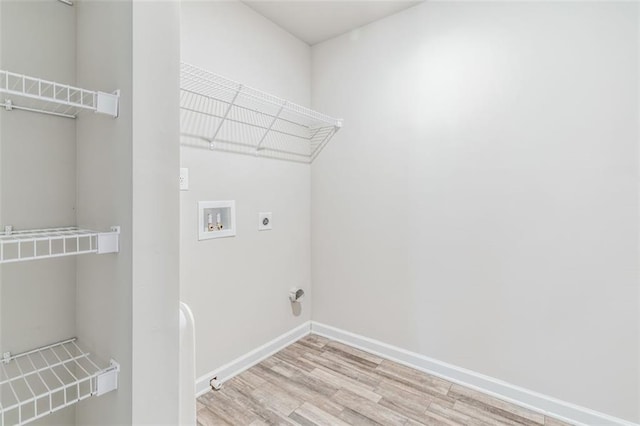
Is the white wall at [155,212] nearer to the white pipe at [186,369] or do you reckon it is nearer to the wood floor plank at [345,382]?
the white pipe at [186,369]

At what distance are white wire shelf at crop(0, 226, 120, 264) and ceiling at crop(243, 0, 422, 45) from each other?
5.84 feet

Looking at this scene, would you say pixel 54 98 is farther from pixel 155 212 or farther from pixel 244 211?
pixel 244 211

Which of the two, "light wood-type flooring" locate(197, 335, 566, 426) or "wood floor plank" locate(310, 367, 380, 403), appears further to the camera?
"wood floor plank" locate(310, 367, 380, 403)

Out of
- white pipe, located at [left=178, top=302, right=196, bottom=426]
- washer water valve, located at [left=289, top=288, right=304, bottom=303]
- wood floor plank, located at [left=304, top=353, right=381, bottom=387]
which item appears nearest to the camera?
white pipe, located at [left=178, top=302, right=196, bottom=426]

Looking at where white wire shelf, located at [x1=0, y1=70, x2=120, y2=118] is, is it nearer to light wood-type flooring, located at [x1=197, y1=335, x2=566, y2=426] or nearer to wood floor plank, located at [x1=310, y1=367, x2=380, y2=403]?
light wood-type flooring, located at [x1=197, y1=335, x2=566, y2=426]

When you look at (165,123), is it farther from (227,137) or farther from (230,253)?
(230,253)

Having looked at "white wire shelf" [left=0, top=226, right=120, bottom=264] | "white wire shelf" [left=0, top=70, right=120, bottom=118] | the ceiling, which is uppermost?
the ceiling

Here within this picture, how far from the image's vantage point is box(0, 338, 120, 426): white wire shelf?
0.89 m

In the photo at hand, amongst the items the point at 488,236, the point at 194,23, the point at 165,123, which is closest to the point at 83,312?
the point at 165,123

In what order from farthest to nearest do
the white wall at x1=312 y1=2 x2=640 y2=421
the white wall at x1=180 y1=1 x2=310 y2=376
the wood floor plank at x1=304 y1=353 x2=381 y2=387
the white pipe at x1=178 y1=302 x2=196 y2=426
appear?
the wood floor plank at x1=304 y1=353 x2=381 y2=387 → the white wall at x1=180 y1=1 x2=310 y2=376 → the white wall at x1=312 y1=2 x2=640 y2=421 → the white pipe at x1=178 y1=302 x2=196 y2=426

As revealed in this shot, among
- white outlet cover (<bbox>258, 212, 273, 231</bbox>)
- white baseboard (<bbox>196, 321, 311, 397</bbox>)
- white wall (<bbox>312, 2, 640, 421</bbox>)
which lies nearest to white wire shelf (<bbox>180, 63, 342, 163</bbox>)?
white wall (<bbox>312, 2, 640, 421</bbox>)

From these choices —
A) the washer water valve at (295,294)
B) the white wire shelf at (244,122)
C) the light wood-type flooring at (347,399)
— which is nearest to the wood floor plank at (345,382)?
the light wood-type flooring at (347,399)

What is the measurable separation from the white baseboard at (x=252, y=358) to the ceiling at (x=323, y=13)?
2.33m

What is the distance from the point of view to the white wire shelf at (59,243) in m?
0.84
